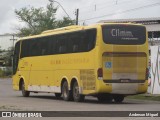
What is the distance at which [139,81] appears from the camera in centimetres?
2495

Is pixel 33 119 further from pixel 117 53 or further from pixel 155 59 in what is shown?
pixel 155 59

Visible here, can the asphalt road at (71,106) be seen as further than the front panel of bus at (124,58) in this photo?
No

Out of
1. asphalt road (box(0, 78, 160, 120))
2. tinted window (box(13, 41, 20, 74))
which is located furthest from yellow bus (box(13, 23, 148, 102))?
tinted window (box(13, 41, 20, 74))

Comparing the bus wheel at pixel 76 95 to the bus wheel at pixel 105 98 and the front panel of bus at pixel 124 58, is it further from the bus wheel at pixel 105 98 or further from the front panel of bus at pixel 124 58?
the front panel of bus at pixel 124 58

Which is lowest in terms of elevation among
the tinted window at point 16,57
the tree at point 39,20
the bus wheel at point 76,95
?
the bus wheel at point 76,95

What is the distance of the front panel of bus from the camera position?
79.8ft

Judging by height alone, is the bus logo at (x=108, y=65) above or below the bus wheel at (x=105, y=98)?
above

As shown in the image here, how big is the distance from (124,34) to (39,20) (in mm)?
66083

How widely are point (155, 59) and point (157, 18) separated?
52729mm

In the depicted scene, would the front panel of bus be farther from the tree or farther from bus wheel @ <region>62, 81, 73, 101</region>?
the tree

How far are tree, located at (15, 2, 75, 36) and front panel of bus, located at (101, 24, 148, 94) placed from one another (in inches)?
2395

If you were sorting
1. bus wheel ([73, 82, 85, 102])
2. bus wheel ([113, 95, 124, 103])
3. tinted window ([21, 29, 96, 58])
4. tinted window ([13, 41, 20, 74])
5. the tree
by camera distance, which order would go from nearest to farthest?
tinted window ([21, 29, 96, 58]) < bus wheel ([73, 82, 85, 102]) < bus wheel ([113, 95, 124, 103]) < tinted window ([13, 41, 20, 74]) < the tree

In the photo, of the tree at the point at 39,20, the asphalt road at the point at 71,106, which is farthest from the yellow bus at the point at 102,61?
the tree at the point at 39,20

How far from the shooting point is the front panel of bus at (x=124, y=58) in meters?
24.3
